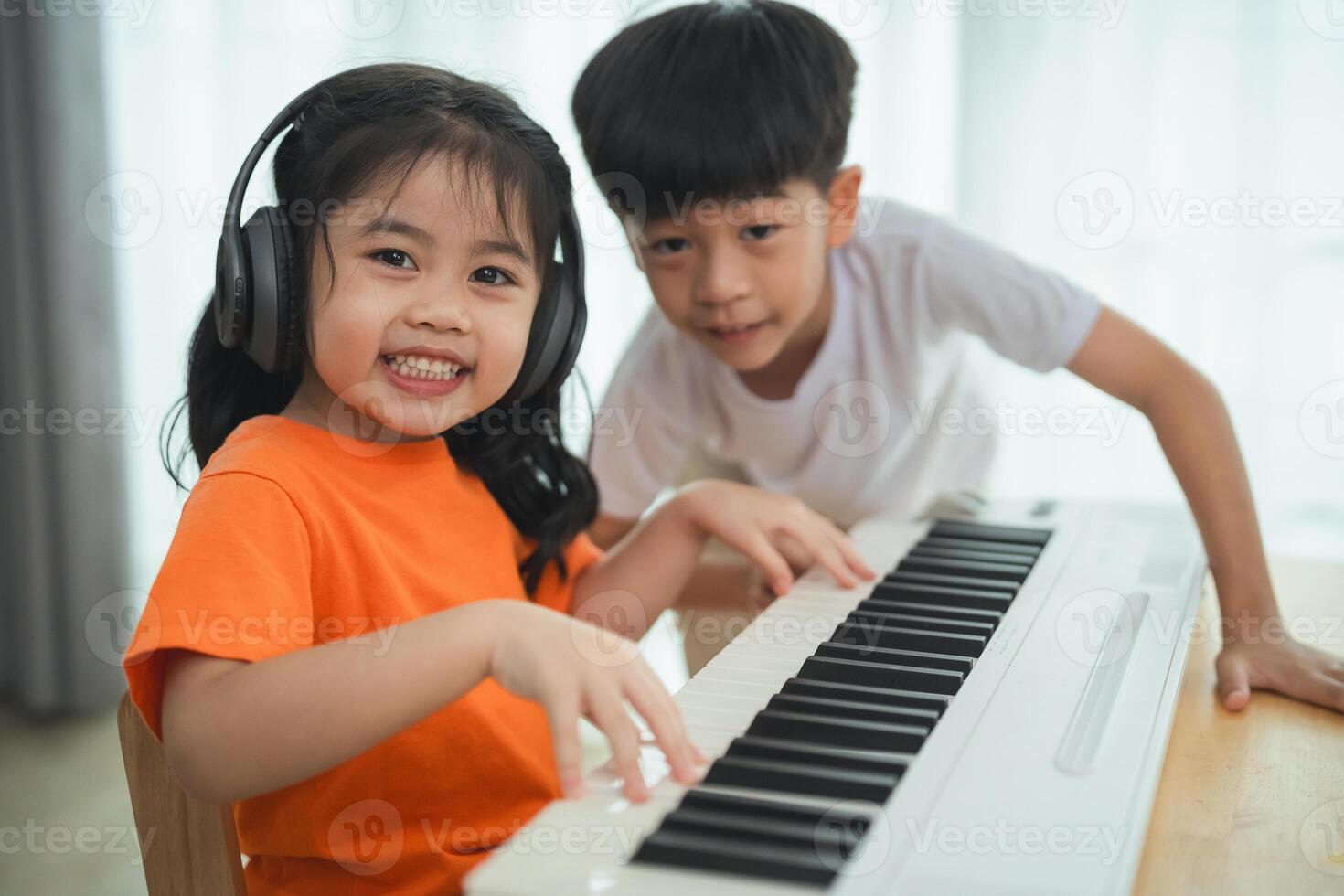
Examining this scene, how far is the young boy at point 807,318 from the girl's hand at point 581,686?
23.2 inches

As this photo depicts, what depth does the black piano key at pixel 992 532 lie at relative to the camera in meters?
1.37

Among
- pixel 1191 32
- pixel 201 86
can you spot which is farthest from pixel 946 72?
pixel 201 86

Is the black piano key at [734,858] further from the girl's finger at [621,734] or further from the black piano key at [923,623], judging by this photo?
the black piano key at [923,623]

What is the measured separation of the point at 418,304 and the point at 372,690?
36cm

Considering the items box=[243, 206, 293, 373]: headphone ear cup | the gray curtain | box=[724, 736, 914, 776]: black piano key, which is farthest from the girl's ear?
the gray curtain

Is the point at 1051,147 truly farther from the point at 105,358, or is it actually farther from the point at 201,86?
the point at 105,358

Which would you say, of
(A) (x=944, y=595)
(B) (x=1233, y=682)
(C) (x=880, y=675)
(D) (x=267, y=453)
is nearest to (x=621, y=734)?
(C) (x=880, y=675)

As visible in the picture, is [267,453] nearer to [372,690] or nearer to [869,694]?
[372,690]

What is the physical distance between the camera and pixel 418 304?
1015mm

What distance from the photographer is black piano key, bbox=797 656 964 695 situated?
0.93m

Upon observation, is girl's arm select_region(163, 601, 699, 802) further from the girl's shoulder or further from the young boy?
the young boy

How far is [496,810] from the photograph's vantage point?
1087 millimetres

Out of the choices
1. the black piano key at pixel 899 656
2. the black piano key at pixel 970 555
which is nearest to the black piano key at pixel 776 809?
the black piano key at pixel 899 656

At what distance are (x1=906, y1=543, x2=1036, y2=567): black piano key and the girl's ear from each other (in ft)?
1.51
